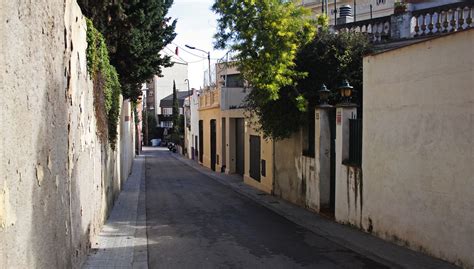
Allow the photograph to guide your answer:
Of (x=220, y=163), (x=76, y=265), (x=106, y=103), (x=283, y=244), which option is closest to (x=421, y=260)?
(x=283, y=244)

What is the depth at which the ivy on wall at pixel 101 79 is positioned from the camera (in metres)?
9.67

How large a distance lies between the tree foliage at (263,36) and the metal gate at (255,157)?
8.54 metres

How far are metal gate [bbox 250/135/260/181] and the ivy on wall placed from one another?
8507mm

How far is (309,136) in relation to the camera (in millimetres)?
15773

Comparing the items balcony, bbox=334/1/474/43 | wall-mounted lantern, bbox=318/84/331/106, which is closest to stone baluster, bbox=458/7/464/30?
balcony, bbox=334/1/474/43

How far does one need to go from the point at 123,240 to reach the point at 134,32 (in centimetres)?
942

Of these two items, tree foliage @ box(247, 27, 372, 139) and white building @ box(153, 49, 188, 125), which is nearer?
tree foliage @ box(247, 27, 372, 139)

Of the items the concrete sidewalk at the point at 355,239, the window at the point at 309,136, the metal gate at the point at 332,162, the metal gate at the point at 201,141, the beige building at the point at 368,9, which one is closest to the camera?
the concrete sidewalk at the point at 355,239

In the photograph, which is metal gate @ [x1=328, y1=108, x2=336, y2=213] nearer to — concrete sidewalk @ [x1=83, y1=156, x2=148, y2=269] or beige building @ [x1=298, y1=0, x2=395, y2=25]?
concrete sidewalk @ [x1=83, y1=156, x2=148, y2=269]

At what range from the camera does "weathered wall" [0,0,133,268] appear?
363 centimetres

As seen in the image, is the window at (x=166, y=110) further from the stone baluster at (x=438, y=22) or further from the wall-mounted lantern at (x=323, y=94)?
the stone baluster at (x=438, y=22)

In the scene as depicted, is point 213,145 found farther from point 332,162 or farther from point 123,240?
point 123,240

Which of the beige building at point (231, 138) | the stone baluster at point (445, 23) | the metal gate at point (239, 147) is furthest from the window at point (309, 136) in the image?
the metal gate at point (239, 147)

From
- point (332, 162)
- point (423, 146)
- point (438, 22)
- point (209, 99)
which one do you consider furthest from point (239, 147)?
point (423, 146)
